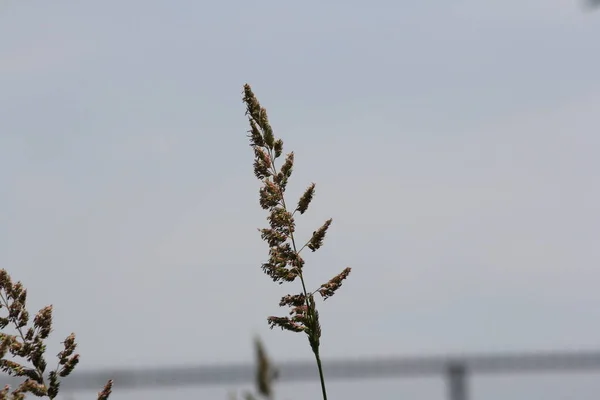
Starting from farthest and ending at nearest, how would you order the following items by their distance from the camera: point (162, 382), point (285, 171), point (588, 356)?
point (588, 356) → point (162, 382) → point (285, 171)

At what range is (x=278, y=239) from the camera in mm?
3732

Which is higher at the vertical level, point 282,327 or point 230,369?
point 230,369

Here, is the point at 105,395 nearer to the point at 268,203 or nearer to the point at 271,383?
the point at 268,203

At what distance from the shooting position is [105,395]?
3.26 metres

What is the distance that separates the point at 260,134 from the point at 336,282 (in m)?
0.62

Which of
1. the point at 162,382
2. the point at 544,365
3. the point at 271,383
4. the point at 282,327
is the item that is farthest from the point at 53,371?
the point at 544,365

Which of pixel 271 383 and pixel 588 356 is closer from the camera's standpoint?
pixel 271 383

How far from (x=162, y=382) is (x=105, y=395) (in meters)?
5.21

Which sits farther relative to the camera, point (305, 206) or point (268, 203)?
point (305, 206)

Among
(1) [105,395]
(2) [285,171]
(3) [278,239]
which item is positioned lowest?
(1) [105,395]

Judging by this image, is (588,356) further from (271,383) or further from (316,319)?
(271,383)

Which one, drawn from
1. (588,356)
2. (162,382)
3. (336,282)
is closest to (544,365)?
(588,356)

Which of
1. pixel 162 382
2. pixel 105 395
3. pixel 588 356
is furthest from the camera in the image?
pixel 588 356

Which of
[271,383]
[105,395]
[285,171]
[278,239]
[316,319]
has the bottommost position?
[271,383]
